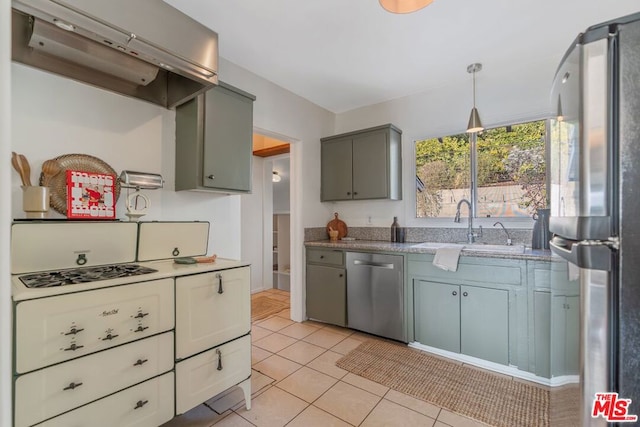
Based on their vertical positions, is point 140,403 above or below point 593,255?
below

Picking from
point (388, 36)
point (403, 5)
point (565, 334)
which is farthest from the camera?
point (388, 36)

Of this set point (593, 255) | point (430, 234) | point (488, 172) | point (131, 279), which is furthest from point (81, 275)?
point (488, 172)

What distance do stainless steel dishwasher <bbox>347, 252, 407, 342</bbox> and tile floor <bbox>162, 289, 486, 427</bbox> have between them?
39cm

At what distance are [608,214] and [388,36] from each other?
2.02 metres

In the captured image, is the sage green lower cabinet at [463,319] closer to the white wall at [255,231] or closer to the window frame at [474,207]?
the window frame at [474,207]

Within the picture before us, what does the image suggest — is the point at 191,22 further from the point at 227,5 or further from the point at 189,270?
the point at 189,270

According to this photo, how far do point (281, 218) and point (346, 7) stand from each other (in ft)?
10.9

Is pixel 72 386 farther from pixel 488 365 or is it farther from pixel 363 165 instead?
pixel 363 165

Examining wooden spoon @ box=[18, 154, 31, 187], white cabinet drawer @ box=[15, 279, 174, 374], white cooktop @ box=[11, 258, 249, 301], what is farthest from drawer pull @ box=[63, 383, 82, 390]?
wooden spoon @ box=[18, 154, 31, 187]

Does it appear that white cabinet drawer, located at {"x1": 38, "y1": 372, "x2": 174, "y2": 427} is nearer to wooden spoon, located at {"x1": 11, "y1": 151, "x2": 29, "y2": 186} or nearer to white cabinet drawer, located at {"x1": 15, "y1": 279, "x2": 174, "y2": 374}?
white cabinet drawer, located at {"x1": 15, "y1": 279, "x2": 174, "y2": 374}

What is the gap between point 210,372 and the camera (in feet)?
5.38

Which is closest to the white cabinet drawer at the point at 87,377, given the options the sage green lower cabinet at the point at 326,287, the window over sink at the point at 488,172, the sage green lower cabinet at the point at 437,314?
the sage green lower cabinet at the point at 326,287

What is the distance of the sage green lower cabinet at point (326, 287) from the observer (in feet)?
9.93

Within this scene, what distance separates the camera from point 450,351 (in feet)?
7.96
